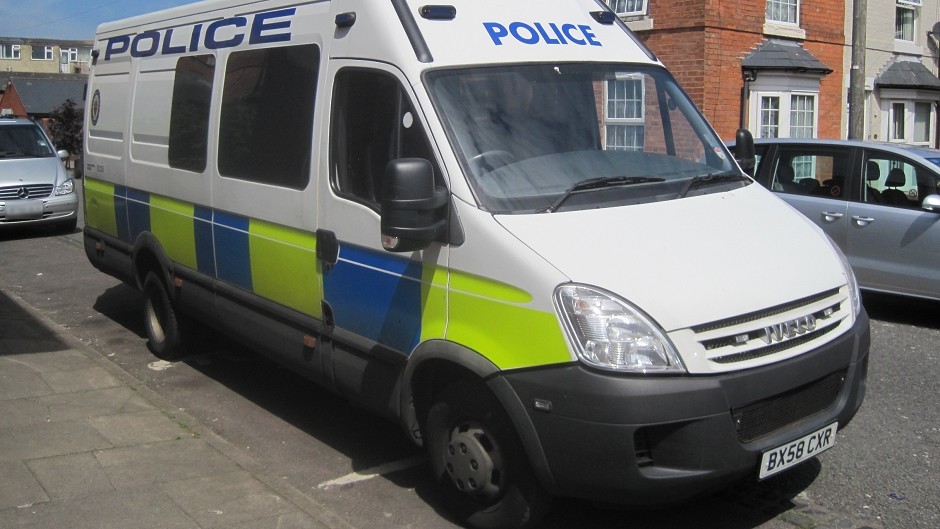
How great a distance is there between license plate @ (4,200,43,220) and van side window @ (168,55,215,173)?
908cm

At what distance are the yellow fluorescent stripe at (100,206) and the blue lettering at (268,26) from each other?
286cm

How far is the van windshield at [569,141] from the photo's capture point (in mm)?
4543

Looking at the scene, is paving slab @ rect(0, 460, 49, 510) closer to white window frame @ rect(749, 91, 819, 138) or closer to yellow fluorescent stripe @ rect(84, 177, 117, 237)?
yellow fluorescent stripe @ rect(84, 177, 117, 237)

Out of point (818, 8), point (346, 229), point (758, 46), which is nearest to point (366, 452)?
point (346, 229)

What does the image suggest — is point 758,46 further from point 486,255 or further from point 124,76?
point 486,255

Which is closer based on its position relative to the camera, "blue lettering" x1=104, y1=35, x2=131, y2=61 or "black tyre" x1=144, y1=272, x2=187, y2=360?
"black tyre" x1=144, y1=272, x2=187, y2=360

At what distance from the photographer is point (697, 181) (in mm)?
4992

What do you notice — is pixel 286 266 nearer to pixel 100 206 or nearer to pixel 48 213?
pixel 100 206

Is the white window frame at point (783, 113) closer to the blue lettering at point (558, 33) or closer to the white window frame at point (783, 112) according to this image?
the white window frame at point (783, 112)

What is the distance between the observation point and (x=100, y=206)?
28.5ft

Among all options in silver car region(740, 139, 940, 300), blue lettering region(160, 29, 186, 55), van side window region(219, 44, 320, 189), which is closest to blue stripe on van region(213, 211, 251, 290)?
van side window region(219, 44, 320, 189)

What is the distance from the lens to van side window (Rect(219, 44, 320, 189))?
18.2ft

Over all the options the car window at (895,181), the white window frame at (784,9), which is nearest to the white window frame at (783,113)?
the white window frame at (784,9)

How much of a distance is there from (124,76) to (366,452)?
13.9ft
